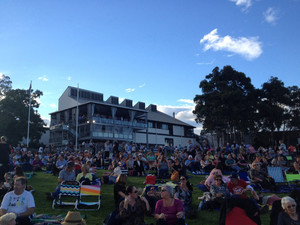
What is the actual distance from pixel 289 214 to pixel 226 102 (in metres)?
30.0

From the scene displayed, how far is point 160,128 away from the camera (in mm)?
56062

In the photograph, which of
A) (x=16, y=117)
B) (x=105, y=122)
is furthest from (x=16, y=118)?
(x=105, y=122)

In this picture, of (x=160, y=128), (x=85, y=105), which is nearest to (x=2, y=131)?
(x=85, y=105)

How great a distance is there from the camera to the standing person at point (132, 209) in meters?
5.09

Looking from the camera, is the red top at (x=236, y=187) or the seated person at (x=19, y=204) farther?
the red top at (x=236, y=187)

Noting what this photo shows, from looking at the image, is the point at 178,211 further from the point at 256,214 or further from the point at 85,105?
the point at 85,105

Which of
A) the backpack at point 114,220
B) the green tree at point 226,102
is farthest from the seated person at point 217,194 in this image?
the green tree at point 226,102

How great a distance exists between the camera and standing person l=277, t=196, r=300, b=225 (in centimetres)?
452

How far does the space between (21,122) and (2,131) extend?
270 cm

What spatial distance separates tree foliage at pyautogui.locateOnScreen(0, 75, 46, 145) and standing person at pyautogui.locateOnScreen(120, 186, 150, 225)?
3645 cm

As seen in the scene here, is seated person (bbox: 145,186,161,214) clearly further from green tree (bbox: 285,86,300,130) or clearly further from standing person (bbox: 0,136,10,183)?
green tree (bbox: 285,86,300,130)

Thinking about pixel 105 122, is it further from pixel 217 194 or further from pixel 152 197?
pixel 217 194

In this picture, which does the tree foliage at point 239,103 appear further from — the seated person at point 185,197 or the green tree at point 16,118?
the seated person at point 185,197

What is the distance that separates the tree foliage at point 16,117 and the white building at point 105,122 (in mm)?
4525
